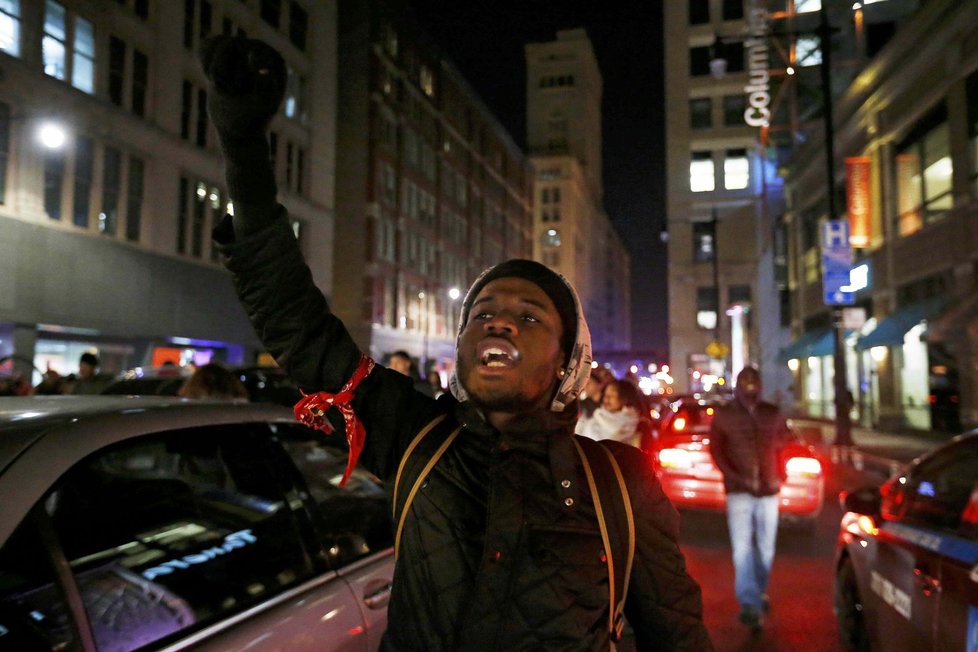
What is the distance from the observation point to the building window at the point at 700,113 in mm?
47250

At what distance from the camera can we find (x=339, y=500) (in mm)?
3682

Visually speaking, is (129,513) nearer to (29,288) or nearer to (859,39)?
(29,288)

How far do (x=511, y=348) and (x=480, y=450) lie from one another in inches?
9.9

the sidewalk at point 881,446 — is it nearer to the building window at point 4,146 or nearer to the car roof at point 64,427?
the car roof at point 64,427

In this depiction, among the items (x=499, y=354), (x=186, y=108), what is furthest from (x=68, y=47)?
(x=499, y=354)

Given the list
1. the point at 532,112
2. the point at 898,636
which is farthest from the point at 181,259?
the point at 532,112

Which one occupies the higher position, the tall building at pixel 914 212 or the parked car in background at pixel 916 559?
the tall building at pixel 914 212

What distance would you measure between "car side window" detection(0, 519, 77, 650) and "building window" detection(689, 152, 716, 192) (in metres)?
50.0

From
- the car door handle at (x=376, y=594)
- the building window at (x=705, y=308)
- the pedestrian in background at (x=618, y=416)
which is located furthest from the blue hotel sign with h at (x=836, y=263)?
the building window at (x=705, y=308)

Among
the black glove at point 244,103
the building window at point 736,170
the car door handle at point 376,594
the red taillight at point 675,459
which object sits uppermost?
the building window at point 736,170

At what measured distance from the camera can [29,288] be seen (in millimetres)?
20031

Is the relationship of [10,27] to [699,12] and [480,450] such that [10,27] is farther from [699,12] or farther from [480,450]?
[699,12]

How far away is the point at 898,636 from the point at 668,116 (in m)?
48.0

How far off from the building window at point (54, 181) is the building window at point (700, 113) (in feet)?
123
